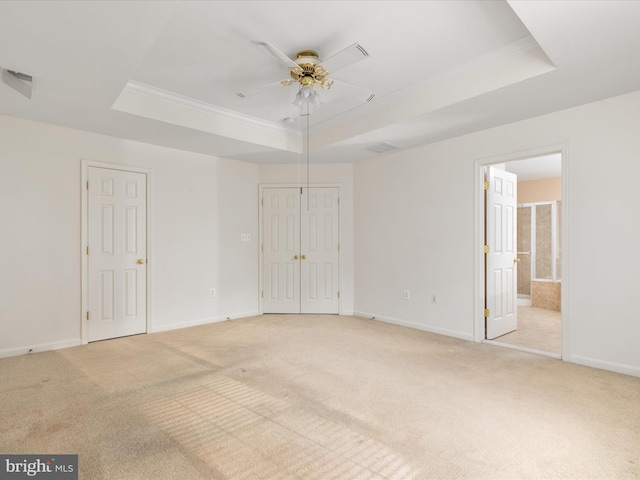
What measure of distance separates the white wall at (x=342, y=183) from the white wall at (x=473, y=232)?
0.46 feet

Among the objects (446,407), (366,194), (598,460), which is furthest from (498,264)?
(598,460)

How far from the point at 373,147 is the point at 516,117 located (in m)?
1.69

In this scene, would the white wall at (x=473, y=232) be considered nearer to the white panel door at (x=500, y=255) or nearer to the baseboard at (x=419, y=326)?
the baseboard at (x=419, y=326)

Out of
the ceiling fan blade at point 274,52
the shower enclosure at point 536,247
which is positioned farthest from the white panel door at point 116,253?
the shower enclosure at point 536,247

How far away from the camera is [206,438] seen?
2080 millimetres

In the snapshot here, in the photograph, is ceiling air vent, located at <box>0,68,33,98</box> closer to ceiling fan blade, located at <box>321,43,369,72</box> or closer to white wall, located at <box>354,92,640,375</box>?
ceiling fan blade, located at <box>321,43,369,72</box>

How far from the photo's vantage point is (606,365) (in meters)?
3.13

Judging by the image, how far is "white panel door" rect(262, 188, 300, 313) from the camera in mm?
5707

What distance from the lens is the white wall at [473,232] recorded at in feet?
10.0

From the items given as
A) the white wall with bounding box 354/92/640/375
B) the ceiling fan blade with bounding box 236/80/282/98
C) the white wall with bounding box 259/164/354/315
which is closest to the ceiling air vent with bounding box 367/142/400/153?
the white wall with bounding box 354/92/640/375

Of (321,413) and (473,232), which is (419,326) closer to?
(473,232)

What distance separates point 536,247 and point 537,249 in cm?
5

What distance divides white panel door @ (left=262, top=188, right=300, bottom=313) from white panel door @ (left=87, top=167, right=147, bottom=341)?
73.0 inches

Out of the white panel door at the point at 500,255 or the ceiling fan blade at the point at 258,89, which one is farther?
the white panel door at the point at 500,255
